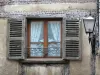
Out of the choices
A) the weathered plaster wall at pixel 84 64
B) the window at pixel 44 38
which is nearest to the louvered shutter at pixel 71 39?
the window at pixel 44 38

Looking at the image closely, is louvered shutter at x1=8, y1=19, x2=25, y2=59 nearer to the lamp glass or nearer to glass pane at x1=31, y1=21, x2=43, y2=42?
glass pane at x1=31, y1=21, x2=43, y2=42

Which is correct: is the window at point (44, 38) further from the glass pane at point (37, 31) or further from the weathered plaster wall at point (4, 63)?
the weathered plaster wall at point (4, 63)

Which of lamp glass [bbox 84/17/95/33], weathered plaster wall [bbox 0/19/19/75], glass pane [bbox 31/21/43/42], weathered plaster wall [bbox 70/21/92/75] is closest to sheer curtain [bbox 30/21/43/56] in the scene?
glass pane [bbox 31/21/43/42]

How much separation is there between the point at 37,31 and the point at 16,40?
2.44 ft

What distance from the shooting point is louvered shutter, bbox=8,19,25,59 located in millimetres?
10773

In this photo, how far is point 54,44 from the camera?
10961 mm

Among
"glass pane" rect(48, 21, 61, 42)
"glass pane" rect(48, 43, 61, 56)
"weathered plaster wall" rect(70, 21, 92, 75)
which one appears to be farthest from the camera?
"glass pane" rect(48, 21, 61, 42)

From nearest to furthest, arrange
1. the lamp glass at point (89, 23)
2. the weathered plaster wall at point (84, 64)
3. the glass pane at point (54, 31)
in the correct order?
the lamp glass at point (89, 23) < the weathered plaster wall at point (84, 64) < the glass pane at point (54, 31)

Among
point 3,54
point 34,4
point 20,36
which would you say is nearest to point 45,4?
point 34,4

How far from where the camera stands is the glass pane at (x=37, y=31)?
36.2 feet

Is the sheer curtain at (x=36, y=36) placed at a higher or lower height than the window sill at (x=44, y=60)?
higher

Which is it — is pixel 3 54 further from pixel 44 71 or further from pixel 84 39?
pixel 84 39

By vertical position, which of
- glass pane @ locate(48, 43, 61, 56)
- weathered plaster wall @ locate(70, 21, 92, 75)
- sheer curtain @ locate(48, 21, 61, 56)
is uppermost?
sheer curtain @ locate(48, 21, 61, 56)

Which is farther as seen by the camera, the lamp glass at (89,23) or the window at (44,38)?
the window at (44,38)
